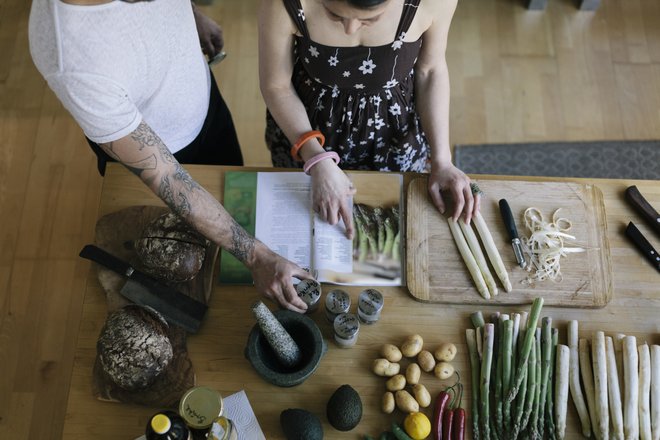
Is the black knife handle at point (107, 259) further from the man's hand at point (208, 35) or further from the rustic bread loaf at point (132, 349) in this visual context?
the man's hand at point (208, 35)

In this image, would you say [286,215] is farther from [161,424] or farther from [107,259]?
[161,424]

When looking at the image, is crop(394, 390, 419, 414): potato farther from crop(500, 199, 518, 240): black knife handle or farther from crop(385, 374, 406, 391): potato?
crop(500, 199, 518, 240): black knife handle

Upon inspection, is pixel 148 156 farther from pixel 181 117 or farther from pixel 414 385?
pixel 414 385

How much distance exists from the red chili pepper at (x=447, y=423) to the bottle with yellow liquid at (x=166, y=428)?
523 mm

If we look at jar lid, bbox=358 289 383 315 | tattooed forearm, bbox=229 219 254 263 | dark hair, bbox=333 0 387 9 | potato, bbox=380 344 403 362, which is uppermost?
dark hair, bbox=333 0 387 9

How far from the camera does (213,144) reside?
1.69 m

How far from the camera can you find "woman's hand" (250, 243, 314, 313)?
4.09ft

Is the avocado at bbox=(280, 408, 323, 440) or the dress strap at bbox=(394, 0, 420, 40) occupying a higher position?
the dress strap at bbox=(394, 0, 420, 40)

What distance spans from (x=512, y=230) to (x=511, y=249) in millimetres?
46

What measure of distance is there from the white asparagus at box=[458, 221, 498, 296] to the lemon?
0.34 m

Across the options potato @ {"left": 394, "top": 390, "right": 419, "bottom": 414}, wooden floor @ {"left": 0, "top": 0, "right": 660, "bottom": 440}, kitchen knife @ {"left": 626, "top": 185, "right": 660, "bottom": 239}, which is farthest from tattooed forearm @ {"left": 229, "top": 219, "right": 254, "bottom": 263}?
wooden floor @ {"left": 0, "top": 0, "right": 660, "bottom": 440}

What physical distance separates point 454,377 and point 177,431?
1.99ft

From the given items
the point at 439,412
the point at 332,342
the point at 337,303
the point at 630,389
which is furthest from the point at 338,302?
the point at 630,389

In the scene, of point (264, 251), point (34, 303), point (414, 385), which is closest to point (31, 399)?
point (34, 303)
